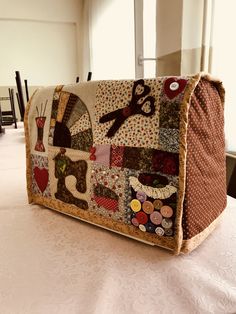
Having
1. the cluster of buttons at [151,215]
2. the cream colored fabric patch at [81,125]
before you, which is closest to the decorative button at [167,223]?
the cluster of buttons at [151,215]

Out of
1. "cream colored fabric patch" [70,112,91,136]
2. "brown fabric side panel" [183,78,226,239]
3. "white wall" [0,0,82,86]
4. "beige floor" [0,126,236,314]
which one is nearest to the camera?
"beige floor" [0,126,236,314]

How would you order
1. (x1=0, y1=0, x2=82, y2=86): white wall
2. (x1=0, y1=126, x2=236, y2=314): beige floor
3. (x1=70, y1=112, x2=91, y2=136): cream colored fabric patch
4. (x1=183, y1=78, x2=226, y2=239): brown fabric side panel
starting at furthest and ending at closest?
(x1=0, y1=0, x2=82, y2=86): white wall
(x1=70, y1=112, x2=91, y2=136): cream colored fabric patch
(x1=183, y1=78, x2=226, y2=239): brown fabric side panel
(x1=0, y1=126, x2=236, y2=314): beige floor

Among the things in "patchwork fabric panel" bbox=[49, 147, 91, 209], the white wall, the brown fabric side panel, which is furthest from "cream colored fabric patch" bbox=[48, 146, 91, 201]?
the white wall

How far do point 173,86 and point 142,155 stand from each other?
0.13m

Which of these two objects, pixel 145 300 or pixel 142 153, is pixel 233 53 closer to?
pixel 142 153

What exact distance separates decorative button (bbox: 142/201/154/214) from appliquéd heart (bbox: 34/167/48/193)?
28cm

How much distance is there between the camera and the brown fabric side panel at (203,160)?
441 mm

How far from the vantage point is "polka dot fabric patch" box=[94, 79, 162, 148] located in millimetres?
454

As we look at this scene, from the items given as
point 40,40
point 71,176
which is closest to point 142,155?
point 71,176

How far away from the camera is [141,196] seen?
473 millimetres

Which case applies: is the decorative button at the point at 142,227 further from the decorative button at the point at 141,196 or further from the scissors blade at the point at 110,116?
the scissors blade at the point at 110,116

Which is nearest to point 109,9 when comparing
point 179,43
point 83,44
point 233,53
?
point 83,44

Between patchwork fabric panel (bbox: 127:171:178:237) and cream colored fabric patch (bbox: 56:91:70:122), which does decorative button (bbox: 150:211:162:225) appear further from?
cream colored fabric patch (bbox: 56:91:70:122)

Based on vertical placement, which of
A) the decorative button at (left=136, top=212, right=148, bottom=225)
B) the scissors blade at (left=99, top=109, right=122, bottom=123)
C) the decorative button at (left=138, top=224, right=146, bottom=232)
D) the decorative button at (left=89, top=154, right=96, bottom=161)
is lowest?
the decorative button at (left=138, top=224, right=146, bottom=232)
